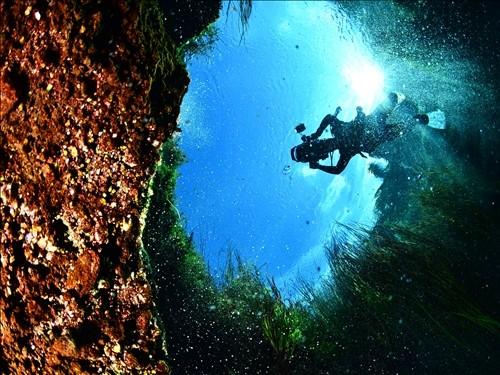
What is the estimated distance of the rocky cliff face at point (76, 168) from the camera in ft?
5.39

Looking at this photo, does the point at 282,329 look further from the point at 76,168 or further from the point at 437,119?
the point at 437,119

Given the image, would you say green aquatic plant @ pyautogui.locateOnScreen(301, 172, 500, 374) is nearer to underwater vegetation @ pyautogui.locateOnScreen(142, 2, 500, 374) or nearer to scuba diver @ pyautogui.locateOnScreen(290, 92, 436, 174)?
underwater vegetation @ pyautogui.locateOnScreen(142, 2, 500, 374)

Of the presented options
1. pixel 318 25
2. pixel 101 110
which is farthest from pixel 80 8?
pixel 318 25

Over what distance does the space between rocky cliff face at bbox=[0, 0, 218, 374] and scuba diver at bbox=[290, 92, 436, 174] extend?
12.6 feet

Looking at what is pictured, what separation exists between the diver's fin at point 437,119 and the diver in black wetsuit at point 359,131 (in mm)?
288

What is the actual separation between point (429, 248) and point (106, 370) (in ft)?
13.6

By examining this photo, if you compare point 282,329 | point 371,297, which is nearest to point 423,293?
point 371,297

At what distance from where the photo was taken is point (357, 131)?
18.5ft

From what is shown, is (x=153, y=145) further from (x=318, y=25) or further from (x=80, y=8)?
(x=318, y=25)

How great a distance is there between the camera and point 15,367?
6.22ft

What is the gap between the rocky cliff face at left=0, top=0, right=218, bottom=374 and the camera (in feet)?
5.39

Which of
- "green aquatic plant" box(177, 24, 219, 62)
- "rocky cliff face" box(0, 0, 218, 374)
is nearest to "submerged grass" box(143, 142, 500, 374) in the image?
"green aquatic plant" box(177, 24, 219, 62)

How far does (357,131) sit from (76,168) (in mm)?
4917

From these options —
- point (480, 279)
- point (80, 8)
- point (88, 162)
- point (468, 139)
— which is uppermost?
point (468, 139)
